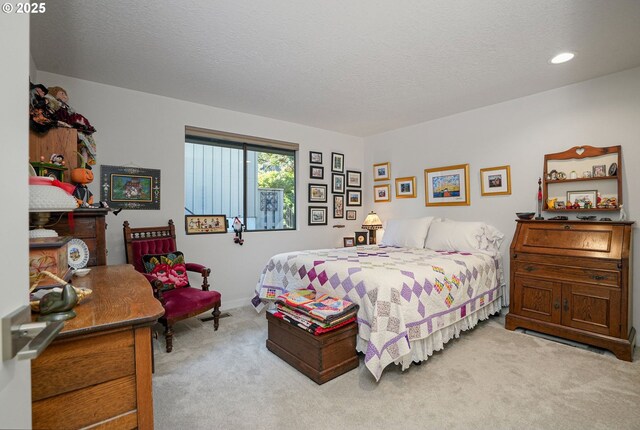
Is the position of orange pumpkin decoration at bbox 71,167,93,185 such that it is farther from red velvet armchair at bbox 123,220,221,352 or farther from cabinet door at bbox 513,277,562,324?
cabinet door at bbox 513,277,562,324

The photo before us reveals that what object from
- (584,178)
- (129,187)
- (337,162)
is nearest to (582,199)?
(584,178)

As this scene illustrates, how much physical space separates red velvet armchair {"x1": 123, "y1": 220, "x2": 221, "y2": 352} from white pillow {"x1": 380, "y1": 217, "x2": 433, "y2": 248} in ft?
7.68

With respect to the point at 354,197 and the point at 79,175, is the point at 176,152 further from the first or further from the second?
the point at 354,197

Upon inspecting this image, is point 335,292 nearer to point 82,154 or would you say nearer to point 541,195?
point 82,154

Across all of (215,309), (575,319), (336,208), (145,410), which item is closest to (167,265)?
(215,309)

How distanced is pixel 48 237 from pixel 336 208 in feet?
13.3

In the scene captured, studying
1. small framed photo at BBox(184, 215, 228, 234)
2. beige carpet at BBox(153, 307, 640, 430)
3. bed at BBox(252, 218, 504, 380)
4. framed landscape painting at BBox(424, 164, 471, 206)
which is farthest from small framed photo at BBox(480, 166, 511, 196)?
small framed photo at BBox(184, 215, 228, 234)

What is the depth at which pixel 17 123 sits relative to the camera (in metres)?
0.60

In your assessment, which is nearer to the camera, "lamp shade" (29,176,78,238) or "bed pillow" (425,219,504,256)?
"lamp shade" (29,176,78,238)

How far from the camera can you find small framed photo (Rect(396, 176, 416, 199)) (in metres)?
4.61

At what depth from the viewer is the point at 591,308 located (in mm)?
2652

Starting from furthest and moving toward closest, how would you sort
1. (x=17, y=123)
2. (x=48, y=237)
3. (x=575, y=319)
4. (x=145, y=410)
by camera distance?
(x=575, y=319) → (x=48, y=237) → (x=145, y=410) → (x=17, y=123)

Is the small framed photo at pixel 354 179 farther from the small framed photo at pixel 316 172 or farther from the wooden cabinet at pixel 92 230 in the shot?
the wooden cabinet at pixel 92 230

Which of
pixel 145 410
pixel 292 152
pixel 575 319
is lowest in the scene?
pixel 575 319
